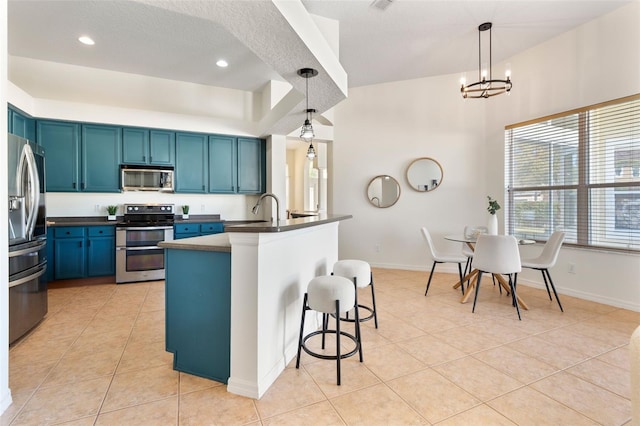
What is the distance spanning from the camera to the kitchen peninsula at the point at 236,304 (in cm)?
181

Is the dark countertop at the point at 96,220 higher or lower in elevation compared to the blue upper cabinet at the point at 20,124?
lower

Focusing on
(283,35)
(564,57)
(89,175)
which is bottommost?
(89,175)

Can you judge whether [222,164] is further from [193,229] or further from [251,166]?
[193,229]

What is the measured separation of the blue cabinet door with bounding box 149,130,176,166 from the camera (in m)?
4.81

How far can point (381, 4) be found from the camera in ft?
10.3

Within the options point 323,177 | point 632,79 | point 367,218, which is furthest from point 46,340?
point 323,177

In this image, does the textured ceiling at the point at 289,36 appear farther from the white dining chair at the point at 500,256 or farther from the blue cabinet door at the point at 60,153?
the white dining chair at the point at 500,256

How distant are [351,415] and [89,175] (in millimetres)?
4824

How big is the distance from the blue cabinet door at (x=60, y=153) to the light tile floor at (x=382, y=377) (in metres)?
2.08

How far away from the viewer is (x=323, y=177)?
8.81 meters

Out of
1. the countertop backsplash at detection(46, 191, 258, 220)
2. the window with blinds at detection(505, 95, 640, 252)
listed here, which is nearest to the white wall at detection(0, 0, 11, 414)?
the countertop backsplash at detection(46, 191, 258, 220)

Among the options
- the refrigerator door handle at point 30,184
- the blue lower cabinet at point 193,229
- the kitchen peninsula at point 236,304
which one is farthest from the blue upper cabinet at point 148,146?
the kitchen peninsula at point 236,304

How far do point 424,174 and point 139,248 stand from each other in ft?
15.0

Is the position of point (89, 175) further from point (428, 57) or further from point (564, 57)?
point (564, 57)
